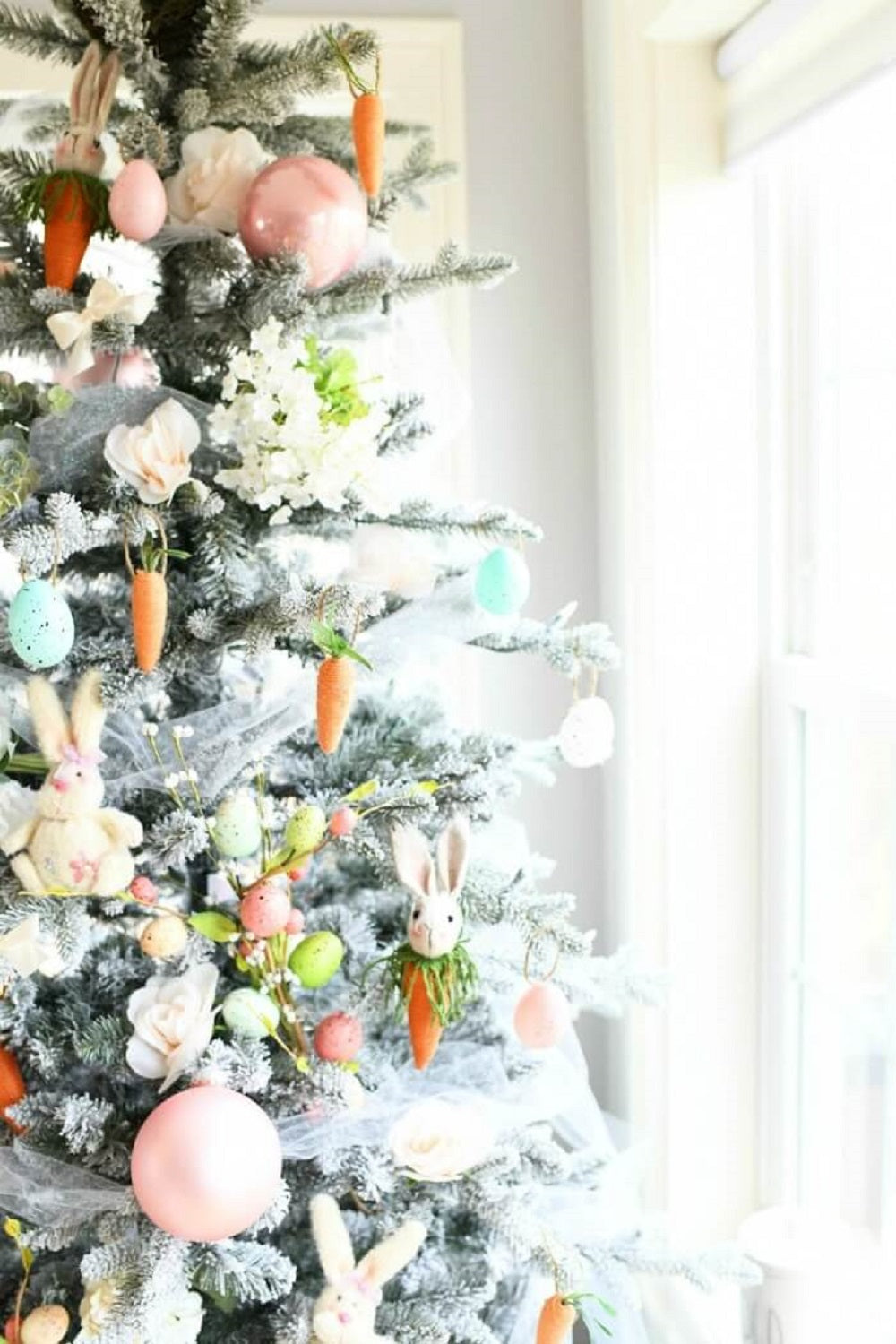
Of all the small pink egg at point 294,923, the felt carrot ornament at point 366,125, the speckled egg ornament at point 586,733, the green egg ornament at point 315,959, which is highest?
the felt carrot ornament at point 366,125

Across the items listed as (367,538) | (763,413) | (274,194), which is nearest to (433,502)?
(367,538)

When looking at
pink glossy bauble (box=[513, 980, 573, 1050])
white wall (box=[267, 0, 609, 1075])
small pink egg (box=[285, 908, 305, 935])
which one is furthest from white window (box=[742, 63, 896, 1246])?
small pink egg (box=[285, 908, 305, 935])

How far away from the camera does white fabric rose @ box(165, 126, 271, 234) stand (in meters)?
1.21

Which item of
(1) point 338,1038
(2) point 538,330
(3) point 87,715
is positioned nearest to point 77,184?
(3) point 87,715

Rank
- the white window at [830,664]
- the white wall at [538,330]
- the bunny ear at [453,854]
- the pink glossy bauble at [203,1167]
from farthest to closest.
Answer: the white wall at [538,330] → the white window at [830,664] → the bunny ear at [453,854] → the pink glossy bauble at [203,1167]

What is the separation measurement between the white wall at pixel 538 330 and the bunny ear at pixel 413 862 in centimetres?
86

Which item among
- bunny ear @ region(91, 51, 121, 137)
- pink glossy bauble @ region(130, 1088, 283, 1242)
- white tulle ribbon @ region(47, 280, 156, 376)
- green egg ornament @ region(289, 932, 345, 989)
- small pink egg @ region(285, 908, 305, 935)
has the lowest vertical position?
pink glossy bauble @ region(130, 1088, 283, 1242)

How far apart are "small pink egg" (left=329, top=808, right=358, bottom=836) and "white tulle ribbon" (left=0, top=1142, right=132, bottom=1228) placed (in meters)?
0.36

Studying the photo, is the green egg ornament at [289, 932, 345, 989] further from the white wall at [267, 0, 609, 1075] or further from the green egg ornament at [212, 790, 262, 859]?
the white wall at [267, 0, 609, 1075]

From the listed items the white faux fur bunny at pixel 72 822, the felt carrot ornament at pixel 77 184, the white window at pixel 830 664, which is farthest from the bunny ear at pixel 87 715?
the white window at pixel 830 664

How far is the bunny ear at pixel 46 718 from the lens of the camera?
1164mm

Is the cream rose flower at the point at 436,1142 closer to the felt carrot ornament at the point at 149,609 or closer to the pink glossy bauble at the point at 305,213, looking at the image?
the felt carrot ornament at the point at 149,609

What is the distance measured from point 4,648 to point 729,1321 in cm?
128

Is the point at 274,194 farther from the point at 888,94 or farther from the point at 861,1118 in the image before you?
the point at 861,1118
